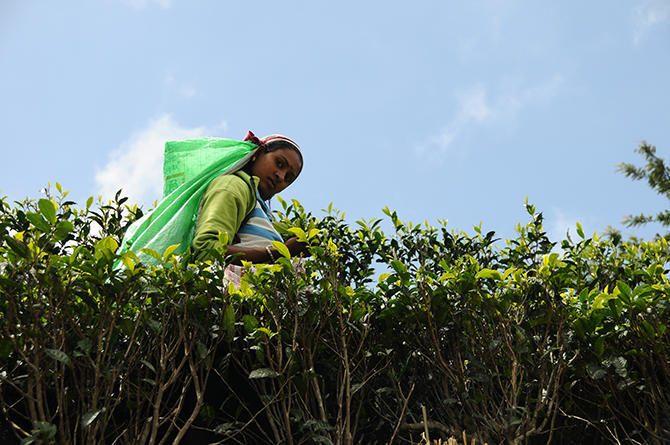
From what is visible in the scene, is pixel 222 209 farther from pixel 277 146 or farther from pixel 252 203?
pixel 277 146

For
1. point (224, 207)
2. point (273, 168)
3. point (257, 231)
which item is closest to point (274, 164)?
point (273, 168)

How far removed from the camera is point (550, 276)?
2.96 m

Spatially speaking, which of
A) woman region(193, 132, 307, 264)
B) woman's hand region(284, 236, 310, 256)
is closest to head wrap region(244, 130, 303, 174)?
woman region(193, 132, 307, 264)

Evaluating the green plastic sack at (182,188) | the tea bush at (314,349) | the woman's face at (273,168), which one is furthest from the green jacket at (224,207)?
the tea bush at (314,349)

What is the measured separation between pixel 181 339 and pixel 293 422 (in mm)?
730

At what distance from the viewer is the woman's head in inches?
190

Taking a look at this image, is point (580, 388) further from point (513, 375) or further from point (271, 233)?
point (271, 233)

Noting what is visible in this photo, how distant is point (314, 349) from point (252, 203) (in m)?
1.84

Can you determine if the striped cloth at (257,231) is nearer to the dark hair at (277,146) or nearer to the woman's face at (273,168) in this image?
the woman's face at (273,168)

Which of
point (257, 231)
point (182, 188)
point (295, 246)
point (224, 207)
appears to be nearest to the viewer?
point (295, 246)

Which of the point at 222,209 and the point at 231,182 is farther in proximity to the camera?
the point at 231,182

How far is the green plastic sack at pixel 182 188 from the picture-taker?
3.87 metres

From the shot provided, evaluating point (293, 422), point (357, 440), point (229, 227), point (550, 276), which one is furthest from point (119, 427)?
point (550, 276)

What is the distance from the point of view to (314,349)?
282 centimetres
